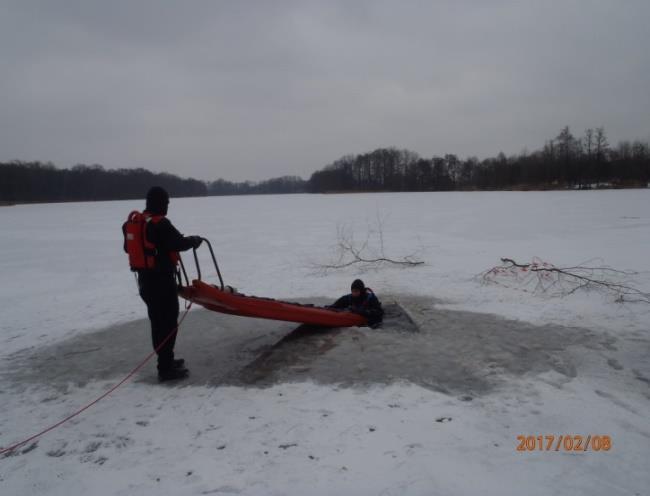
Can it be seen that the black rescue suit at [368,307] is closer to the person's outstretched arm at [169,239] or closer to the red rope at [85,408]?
the red rope at [85,408]

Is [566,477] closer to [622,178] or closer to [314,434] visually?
[314,434]

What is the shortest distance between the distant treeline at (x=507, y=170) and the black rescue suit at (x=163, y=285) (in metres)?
63.4

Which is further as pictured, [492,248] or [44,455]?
[492,248]

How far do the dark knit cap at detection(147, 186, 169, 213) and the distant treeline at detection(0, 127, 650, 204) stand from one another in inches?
2497

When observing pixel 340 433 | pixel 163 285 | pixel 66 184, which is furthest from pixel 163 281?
pixel 66 184

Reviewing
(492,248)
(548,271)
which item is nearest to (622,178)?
(492,248)

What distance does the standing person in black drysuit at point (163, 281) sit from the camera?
4.30 metres

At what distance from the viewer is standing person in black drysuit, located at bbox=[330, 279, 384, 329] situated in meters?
6.41

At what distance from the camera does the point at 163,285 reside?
4.50m

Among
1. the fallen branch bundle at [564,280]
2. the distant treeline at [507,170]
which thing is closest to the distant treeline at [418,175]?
the distant treeline at [507,170]

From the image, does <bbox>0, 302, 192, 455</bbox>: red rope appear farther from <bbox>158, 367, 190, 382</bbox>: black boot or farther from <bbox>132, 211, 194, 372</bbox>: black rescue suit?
<bbox>158, 367, 190, 382</bbox>: black boot

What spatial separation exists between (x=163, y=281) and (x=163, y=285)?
0.04m

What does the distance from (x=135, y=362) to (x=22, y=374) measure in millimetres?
1237

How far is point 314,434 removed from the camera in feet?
11.1
